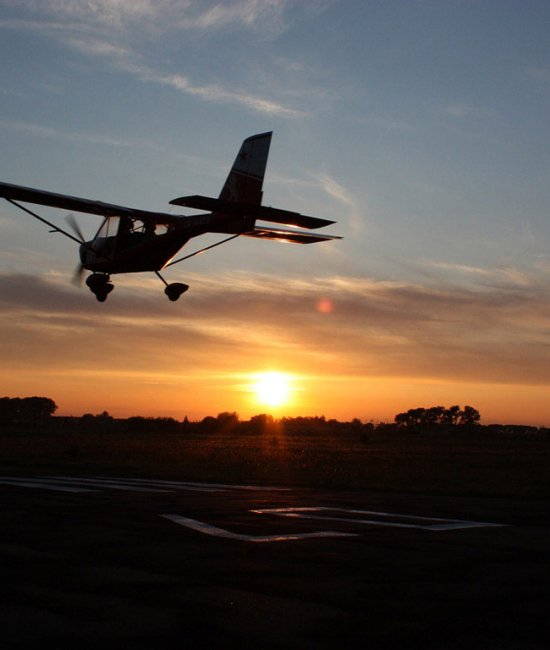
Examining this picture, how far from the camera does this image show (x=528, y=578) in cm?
964

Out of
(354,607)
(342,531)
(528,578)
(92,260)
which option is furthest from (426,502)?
(92,260)

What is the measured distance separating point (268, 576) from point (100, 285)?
79.7ft

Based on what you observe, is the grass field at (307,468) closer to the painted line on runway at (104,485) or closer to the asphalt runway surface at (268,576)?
the painted line on runway at (104,485)

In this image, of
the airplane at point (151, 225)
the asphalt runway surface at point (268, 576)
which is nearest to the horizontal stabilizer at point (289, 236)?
the airplane at point (151, 225)

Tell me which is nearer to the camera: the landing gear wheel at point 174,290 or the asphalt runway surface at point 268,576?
the asphalt runway surface at point 268,576

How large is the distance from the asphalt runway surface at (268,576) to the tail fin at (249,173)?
15720mm

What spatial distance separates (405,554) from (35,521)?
640cm

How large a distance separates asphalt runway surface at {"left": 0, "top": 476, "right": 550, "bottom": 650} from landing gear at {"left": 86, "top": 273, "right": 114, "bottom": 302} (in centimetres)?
1597

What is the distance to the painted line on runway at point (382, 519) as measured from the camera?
48.5 feet

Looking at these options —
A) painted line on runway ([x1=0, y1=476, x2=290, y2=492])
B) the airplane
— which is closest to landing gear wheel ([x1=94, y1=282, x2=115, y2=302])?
the airplane

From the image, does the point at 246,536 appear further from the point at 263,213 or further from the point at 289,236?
the point at 289,236

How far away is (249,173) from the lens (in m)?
31.2

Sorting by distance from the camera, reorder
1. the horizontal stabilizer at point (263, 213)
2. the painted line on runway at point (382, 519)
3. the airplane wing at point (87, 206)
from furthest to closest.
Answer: the airplane wing at point (87, 206) → the horizontal stabilizer at point (263, 213) → the painted line on runway at point (382, 519)

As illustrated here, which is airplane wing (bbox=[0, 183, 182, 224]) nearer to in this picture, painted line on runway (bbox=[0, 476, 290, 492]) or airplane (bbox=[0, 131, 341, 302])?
airplane (bbox=[0, 131, 341, 302])
